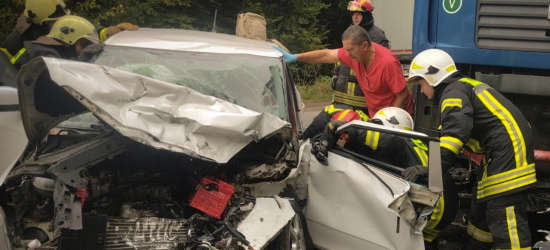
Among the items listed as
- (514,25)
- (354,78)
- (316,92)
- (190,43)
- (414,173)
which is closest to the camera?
(414,173)

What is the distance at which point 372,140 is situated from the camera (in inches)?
160

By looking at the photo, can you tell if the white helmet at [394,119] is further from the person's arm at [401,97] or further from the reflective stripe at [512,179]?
the person's arm at [401,97]

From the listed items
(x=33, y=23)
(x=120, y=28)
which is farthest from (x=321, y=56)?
(x=33, y=23)

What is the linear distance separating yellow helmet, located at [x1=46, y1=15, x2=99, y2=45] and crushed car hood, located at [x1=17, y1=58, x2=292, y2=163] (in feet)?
6.47

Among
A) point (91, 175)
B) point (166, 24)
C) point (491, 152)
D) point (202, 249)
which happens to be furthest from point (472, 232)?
point (166, 24)

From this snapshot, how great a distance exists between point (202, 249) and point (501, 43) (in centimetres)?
316

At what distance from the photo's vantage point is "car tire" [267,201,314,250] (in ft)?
11.3

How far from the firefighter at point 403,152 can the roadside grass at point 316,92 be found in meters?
9.71

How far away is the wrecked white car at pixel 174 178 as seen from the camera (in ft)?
10.4

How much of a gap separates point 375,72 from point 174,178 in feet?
7.58

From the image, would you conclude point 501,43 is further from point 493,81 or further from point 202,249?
point 202,249

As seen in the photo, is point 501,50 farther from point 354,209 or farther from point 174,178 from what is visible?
point 174,178

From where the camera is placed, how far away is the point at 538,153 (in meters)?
4.74

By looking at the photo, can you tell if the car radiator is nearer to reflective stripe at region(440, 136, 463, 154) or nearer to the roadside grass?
reflective stripe at region(440, 136, 463, 154)
